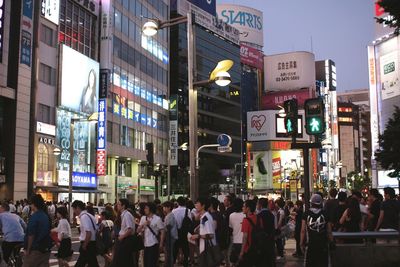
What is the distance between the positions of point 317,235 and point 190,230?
17.6 ft

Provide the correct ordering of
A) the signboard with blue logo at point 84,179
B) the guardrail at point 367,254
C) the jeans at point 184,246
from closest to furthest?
1. the guardrail at point 367,254
2. the jeans at point 184,246
3. the signboard with blue logo at point 84,179

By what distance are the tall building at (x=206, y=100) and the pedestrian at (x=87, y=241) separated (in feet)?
203

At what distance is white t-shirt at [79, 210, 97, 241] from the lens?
11.2 m

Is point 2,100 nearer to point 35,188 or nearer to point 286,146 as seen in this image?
point 35,188

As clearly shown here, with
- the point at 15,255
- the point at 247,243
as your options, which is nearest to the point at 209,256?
the point at 247,243

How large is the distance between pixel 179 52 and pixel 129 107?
1135 inches

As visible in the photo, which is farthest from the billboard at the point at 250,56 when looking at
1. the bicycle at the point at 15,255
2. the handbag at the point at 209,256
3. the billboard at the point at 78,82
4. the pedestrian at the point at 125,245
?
the handbag at the point at 209,256

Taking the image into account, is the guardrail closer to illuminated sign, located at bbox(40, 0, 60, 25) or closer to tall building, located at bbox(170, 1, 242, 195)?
illuminated sign, located at bbox(40, 0, 60, 25)

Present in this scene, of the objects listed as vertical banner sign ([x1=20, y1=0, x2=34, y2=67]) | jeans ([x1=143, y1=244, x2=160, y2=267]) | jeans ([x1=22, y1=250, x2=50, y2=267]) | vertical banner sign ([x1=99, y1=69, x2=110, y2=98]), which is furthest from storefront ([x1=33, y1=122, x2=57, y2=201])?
jeans ([x1=22, y1=250, x2=50, y2=267])

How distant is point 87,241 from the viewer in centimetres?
1111

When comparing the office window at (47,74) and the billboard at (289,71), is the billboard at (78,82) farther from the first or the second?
the billboard at (289,71)

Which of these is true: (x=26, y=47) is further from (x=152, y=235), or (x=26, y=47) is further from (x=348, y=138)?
(x=348, y=138)

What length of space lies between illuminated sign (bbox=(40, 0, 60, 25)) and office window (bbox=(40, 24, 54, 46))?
0.85 meters

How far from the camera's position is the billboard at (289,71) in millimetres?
131625
